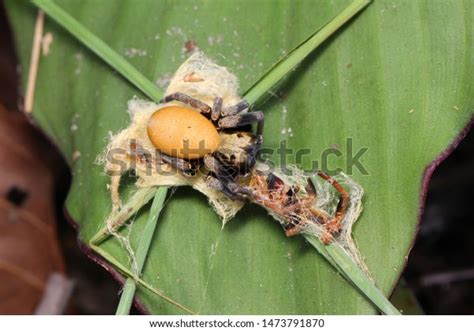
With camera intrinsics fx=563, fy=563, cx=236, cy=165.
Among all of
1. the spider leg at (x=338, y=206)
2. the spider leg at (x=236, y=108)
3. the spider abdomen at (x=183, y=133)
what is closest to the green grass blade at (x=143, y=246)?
the spider abdomen at (x=183, y=133)

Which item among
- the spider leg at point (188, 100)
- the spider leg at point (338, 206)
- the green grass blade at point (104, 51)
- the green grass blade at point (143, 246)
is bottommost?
the green grass blade at point (143, 246)

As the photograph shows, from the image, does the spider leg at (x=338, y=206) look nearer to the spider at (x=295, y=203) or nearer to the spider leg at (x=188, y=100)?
the spider at (x=295, y=203)

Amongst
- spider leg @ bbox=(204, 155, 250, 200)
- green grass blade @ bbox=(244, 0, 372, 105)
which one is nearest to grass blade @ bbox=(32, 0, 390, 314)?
green grass blade @ bbox=(244, 0, 372, 105)

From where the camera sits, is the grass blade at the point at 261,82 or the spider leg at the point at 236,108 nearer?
the grass blade at the point at 261,82

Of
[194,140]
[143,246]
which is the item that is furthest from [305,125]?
[143,246]

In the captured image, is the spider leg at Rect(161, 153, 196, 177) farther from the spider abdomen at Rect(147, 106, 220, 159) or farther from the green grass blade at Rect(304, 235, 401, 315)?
the green grass blade at Rect(304, 235, 401, 315)
